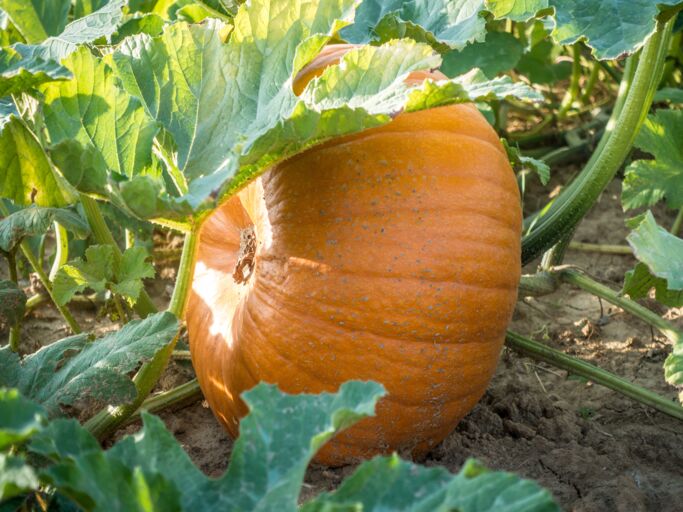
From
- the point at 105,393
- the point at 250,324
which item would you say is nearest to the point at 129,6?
the point at 250,324

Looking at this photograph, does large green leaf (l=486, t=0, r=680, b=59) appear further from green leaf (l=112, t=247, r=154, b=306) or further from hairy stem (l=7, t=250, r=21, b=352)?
hairy stem (l=7, t=250, r=21, b=352)

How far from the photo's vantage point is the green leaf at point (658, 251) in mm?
1590

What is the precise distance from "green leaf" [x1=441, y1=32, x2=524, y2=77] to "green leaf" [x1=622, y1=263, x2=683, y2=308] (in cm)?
105

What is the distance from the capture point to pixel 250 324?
69.8 inches

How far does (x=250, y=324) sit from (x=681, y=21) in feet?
4.78

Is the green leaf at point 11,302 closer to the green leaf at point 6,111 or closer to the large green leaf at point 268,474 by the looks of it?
→ the green leaf at point 6,111

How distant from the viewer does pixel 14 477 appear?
1062 mm

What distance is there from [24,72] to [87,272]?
517 mm

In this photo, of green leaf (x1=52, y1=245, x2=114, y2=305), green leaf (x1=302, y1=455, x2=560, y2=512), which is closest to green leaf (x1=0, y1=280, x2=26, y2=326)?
green leaf (x1=52, y1=245, x2=114, y2=305)

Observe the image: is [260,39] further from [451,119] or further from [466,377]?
[466,377]

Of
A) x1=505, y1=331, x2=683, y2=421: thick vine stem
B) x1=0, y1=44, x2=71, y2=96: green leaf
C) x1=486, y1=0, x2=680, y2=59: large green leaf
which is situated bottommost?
x1=505, y1=331, x2=683, y2=421: thick vine stem

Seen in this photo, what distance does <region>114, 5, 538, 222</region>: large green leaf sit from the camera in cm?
152

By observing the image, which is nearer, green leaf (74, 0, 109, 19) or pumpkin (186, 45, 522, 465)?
pumpkin (186, 45, 522, 465)

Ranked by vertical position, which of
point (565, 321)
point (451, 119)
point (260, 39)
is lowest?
point (565, 321)
